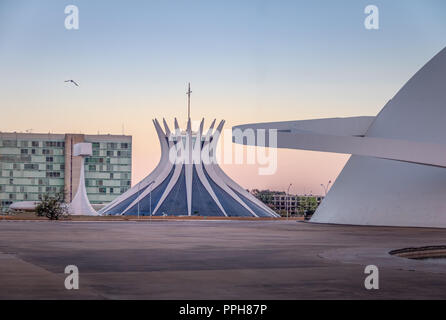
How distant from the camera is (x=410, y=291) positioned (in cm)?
1337

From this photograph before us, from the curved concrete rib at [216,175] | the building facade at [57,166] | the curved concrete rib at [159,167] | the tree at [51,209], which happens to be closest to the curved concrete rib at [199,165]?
the curved concrete rib at [216,175]

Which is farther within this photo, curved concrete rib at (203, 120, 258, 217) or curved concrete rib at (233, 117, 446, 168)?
curved concrete rib at (203, 120, 258, 217)

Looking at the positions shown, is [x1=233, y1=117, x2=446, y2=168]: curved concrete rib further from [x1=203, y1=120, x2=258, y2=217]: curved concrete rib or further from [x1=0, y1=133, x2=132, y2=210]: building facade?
[x1=0, y1=133, x2=132, y2=210]: building facade

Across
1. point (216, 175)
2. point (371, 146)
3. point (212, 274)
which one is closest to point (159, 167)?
point (216, 175)

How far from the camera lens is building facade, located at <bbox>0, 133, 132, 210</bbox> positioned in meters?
182

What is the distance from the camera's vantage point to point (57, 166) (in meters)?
185

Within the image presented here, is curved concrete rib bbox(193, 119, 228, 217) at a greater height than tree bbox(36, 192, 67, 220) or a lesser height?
greater

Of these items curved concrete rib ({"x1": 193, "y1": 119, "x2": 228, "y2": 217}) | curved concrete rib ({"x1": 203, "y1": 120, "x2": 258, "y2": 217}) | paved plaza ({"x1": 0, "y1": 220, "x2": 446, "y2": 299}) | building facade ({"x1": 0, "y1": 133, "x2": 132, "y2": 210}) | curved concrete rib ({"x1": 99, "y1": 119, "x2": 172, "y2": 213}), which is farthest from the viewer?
building facade ({"x1": 0, "y1": 133, "x2": 132, "y2": 210})

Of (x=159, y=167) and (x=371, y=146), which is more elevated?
(x=159, y=167)

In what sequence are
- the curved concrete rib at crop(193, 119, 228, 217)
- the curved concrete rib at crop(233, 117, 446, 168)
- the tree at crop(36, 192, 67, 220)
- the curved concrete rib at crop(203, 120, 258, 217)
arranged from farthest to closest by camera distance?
the curved concrete rib at crop(193, 119, 228, 217)
the curved concrete rib at crop(203, 120, 258, 217)
the tree at crop(36, 192, 67, 220)
the curved concrete rib at crop(233, 117, 446, 168)

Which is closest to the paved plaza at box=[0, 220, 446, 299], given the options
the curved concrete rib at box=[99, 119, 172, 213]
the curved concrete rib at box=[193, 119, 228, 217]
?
the curved concrete rib at box=[193, 119, 228, 217]

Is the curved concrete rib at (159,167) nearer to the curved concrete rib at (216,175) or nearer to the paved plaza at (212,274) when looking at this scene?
the curved concrete rib at (216,175)

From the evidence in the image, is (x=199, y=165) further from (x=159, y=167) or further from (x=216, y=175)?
(x=159, y=167)
